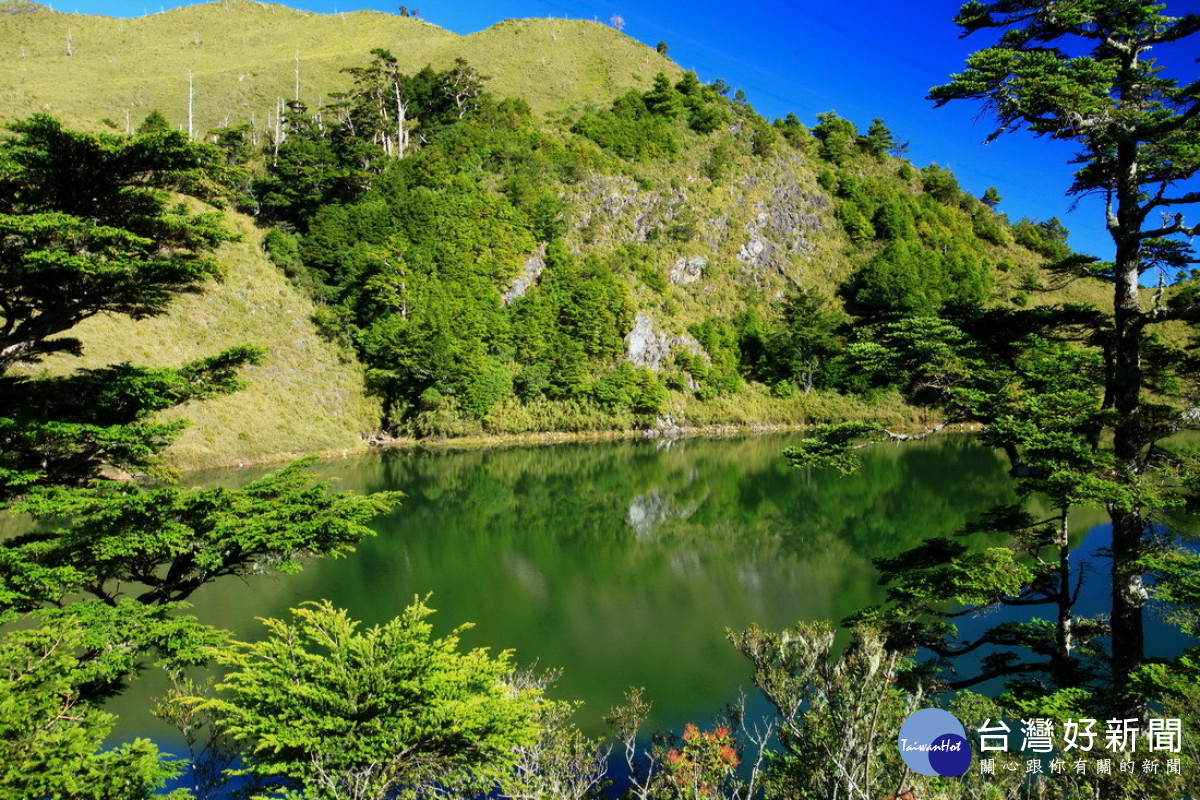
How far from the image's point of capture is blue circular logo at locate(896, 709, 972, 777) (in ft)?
12.1

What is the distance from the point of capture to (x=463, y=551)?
18.6 m

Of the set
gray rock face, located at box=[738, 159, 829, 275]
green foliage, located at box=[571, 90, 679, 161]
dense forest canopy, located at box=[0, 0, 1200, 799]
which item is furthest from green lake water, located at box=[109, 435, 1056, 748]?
green foliage, located at box=[571, 90, 679, 161]

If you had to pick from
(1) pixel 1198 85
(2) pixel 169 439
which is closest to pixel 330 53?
(2) pixel 169 439

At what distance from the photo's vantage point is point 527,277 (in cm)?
4331

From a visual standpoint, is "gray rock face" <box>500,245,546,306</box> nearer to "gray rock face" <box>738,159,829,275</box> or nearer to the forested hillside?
the forested hillside

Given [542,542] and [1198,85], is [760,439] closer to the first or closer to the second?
[542,542]

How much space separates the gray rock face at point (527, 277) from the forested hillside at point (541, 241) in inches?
5.6

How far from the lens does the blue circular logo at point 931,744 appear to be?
12.1ft

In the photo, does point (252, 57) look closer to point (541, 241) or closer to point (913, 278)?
point (541, 241)

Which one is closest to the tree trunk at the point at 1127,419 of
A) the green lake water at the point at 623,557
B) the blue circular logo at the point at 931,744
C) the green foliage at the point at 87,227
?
the blue circular logo at the point at 931,744

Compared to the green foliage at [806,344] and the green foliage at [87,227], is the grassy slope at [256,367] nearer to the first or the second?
the green foliage at [87,227]

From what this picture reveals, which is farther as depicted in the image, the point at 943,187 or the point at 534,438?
the point at 943,187

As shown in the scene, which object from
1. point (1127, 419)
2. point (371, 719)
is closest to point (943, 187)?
point (1127, 419)

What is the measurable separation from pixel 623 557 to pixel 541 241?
30.8 m
